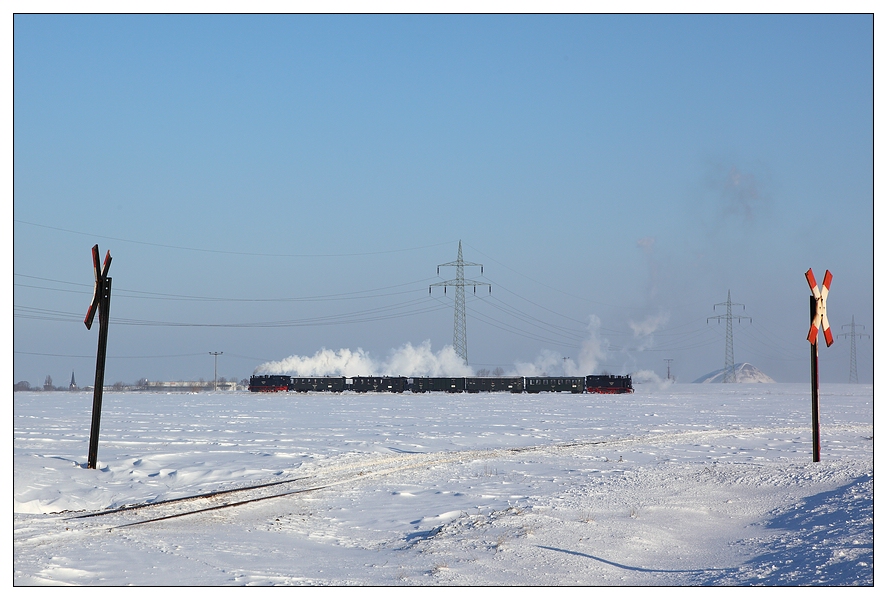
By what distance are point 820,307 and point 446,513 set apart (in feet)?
37.3

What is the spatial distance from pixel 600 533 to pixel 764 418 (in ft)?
117

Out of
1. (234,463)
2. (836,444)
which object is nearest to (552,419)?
(836,444)

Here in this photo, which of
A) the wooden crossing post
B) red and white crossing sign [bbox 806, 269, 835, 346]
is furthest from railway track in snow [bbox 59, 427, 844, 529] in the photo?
red and white crossing sign [bbox 806, 269, 835, 346]

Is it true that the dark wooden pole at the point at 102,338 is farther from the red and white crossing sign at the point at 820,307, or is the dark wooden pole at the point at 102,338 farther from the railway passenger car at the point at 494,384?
the railway passenger car at the point at 494,384

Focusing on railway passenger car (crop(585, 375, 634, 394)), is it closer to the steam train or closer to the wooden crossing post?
the steam train

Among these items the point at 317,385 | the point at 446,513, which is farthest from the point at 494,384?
the point at 446,513

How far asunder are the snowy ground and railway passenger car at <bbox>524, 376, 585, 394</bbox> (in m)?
69.5

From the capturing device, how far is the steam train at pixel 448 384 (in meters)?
98.6

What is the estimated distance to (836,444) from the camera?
94.0ft

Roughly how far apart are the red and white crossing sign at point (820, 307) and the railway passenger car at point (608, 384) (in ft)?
256

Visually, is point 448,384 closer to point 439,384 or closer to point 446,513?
point 439,384

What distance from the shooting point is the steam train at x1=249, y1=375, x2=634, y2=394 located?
323 feet

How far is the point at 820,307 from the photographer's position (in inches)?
796

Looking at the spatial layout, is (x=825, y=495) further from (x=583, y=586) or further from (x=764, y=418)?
(x=764, y=418)
